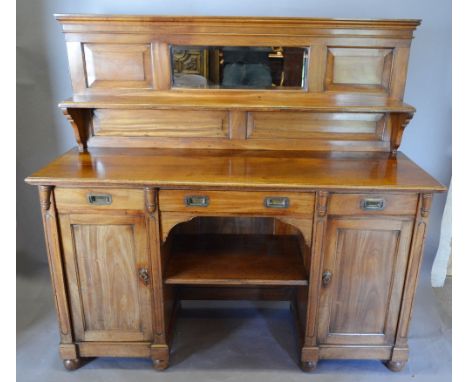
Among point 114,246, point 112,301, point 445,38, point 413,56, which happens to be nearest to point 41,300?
point 112,301

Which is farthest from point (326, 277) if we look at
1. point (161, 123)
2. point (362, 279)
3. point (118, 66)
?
point (118, 66)

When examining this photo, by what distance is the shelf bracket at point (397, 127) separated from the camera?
187 cm

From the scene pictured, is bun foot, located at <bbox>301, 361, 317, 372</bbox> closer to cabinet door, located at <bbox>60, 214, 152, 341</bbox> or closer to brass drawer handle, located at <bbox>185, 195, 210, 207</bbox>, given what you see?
cabinet door, located at <bbox>60, 214, 152, 341</bbox>

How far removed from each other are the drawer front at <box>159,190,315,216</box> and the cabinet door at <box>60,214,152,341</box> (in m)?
0.18

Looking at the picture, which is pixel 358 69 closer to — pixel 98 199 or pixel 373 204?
pixel 373 204

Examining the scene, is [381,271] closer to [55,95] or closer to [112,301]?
[112,301]

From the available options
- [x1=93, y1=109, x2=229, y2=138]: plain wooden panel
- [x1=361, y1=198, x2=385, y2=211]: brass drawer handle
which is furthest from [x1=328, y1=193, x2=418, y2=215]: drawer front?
[x1=93, y1=109, x2=229, y2=138]: plain wooden panel

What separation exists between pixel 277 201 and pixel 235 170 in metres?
0.24

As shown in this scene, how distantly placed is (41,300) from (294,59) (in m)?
2.04

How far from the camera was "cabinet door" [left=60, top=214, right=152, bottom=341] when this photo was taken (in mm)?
1663

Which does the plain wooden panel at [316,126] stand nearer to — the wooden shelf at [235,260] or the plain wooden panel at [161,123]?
the plain wooden panel at [161,123]

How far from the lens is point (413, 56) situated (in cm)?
216

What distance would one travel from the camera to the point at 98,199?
1.61 m

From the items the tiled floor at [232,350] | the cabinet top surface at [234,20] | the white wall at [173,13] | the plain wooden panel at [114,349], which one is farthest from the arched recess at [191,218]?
the white wall at [173,13]
